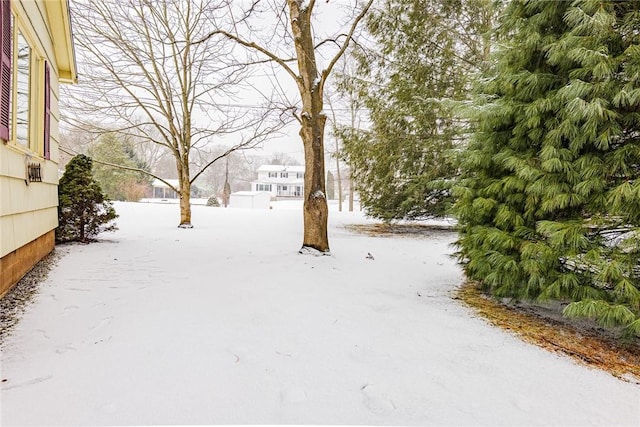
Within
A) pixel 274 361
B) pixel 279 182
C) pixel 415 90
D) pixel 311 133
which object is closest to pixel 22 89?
pixel 311 133

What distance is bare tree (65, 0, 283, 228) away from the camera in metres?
8.12

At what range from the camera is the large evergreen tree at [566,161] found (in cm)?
236

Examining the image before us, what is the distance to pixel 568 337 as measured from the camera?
8.48 feet

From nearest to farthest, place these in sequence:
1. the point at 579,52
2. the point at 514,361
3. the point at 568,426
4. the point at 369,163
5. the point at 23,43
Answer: the point at 568,426
the point at 514,361
the point at 579,52
the point at 23,43
the point at 369,163

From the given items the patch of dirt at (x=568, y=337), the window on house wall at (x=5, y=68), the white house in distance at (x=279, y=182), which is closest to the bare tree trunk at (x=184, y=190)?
the window on house wall at (x=5, y=68)

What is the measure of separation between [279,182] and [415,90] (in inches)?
1443

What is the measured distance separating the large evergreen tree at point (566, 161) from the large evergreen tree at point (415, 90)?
212 inches

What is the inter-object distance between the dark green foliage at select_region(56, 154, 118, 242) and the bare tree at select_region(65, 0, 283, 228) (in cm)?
253

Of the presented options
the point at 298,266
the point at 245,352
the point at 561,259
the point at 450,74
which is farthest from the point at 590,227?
the point at 450,74

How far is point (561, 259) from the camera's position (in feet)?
9.13

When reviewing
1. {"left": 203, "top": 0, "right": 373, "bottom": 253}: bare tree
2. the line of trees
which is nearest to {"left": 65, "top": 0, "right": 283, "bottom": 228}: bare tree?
{"left": 203, "top": 0, "right": 373, "bottom": 253}: bare tree

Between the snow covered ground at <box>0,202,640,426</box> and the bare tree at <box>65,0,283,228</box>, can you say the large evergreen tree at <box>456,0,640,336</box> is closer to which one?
the snow covered ground at <box>0,202,640,426</box>

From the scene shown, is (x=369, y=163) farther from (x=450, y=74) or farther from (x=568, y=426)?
(x=568, y=426)

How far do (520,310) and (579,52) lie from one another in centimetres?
217
